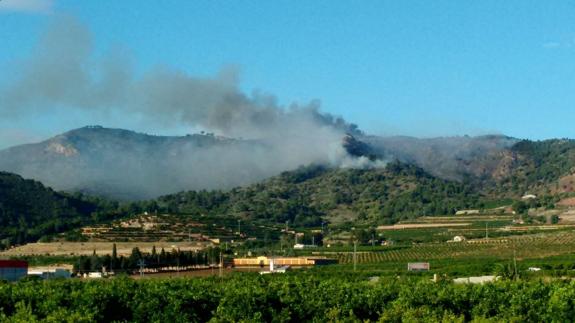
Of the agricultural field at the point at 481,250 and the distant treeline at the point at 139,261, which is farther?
the agricultural field at the point at 481,250

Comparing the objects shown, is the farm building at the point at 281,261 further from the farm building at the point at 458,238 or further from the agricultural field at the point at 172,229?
the farm building at the point at 458,238

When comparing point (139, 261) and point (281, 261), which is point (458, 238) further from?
point (139, 261)

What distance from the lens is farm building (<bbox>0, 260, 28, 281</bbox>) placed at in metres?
95.3

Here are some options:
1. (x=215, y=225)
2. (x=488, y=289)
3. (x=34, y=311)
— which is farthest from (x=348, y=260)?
(x=34, y=311)

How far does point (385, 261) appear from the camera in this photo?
129375 mm

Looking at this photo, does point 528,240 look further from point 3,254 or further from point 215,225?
point 3,254

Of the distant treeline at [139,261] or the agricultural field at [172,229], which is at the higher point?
the agricultural field at [172,229]

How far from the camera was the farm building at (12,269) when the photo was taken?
9531cm

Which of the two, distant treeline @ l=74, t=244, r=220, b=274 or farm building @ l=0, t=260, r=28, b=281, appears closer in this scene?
farm building @ l=0, t=260, r=28, b=281

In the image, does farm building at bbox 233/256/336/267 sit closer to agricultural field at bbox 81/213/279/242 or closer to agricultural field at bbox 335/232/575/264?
agricultural field at bbox 335/232/575/264

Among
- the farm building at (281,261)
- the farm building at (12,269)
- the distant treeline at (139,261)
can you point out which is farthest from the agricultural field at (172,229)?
the farm building at (12,269)

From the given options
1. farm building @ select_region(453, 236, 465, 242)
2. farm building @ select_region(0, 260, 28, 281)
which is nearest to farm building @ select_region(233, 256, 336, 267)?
farm building @ select_region(453, 236, 465, 242)

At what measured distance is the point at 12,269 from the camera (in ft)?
319

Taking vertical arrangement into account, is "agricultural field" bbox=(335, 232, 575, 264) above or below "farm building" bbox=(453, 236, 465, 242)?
below
